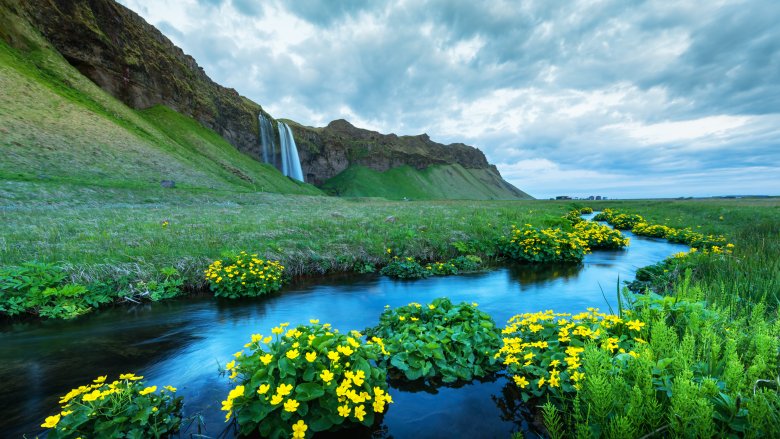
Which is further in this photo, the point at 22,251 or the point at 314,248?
the point at 314,248

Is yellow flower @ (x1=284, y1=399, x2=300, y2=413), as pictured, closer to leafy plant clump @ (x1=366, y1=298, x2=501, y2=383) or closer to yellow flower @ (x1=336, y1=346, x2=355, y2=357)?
yellow flower @ (x1=336, y1=346, x2=355, y2=357)

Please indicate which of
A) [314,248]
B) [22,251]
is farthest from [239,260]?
[22,251]

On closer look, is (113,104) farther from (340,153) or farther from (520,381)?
(340,153)

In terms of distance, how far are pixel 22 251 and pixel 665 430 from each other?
16.9 m

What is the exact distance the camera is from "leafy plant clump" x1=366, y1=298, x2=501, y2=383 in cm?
589

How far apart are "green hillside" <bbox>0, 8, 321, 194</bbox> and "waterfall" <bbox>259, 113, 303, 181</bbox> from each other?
41.2m

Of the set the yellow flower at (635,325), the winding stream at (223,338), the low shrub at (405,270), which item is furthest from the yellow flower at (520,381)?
the low shrub at (405,270)

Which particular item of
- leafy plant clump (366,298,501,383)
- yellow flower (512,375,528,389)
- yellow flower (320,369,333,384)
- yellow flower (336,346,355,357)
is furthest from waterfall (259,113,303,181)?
yellow flower (512,375,528,389)

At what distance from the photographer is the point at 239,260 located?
11578 mm

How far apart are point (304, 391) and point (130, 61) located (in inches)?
4182

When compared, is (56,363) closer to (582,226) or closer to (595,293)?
(595,293)

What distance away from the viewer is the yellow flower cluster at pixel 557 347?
4.72 meters

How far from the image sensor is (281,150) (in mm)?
123750

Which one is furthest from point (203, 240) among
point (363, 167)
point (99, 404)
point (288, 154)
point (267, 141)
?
point (363, 167)
